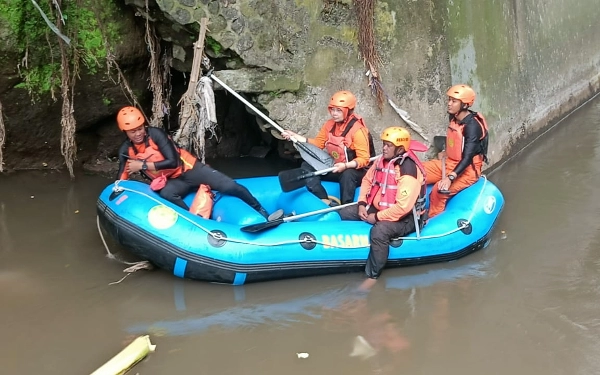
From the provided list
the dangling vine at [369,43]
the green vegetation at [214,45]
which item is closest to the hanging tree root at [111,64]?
the green vegetation at [214,45]

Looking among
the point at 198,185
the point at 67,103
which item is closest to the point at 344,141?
the point at 198,185

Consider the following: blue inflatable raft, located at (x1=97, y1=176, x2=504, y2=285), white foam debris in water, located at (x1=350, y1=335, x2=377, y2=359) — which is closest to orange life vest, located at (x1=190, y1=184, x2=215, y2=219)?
blue inflatable raft, located at (x1=97, y1=176, x2=504, y2=285)

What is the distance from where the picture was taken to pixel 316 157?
5930 millimetres

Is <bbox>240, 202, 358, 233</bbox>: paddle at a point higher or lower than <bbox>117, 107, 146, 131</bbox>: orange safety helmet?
lower

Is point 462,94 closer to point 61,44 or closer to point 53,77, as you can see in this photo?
point 61,44

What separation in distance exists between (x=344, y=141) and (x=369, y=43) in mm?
1245

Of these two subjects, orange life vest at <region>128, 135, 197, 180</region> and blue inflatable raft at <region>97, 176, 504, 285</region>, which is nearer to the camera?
blue inflatable raft at <region>97, 176, 504, 285</region>

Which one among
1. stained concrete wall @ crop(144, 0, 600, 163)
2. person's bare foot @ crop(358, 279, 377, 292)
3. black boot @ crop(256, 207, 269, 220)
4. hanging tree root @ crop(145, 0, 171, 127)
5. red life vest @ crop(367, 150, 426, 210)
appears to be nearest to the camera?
person's bare foot @ crop(358, 279, 377, 292)

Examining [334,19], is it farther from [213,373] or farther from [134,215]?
[213,373]

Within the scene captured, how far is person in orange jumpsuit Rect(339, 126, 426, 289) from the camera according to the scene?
192 inches

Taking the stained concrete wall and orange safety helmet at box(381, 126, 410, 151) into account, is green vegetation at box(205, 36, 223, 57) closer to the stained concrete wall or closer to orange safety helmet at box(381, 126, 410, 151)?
the stained concrete wall

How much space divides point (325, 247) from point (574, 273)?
6.48 feet

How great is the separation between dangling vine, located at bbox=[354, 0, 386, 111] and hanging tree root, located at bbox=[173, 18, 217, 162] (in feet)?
5.25

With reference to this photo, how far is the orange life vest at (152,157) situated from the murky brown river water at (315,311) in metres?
0.82
